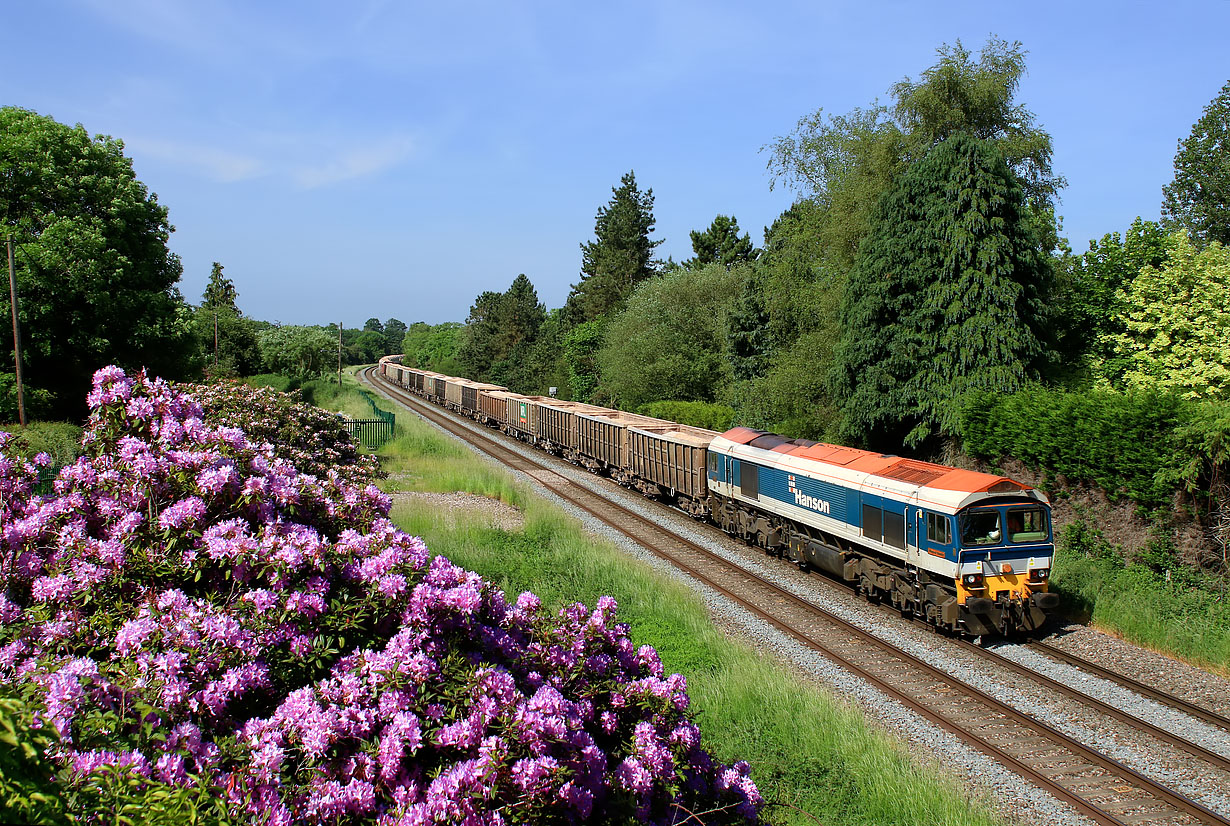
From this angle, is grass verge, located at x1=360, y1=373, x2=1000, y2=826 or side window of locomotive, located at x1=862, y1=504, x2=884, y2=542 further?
side window of locomotive, located at x1=862, y1=504, x2=884, y2=542

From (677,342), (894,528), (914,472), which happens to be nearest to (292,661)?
(894,528)

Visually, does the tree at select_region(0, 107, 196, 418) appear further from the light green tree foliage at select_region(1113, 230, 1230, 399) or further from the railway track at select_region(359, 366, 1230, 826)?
the light green tree foliage at select_region(1113, 230, 1230, 399)

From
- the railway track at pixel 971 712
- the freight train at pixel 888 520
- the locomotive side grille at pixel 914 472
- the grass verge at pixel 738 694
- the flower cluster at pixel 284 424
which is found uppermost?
the flower cluster at pixel 284 424

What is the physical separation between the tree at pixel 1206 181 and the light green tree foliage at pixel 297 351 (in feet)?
180

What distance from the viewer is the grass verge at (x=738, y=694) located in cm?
757

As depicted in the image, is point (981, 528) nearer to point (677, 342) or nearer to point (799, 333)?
point (799, 333)

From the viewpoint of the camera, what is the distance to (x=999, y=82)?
24.5m

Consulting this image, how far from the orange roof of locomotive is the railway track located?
2.77m

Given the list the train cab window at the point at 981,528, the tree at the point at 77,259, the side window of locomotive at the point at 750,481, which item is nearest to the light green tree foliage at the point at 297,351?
the tree at the point at 77,259

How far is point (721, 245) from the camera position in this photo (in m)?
67.1

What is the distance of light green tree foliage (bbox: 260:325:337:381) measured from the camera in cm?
5512

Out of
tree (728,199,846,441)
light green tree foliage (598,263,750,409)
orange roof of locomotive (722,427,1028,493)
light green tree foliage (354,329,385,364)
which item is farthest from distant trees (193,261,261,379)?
light green tree foliage (354,329,385,364)

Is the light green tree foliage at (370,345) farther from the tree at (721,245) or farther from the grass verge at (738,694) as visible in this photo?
the grass verge at (738,694)

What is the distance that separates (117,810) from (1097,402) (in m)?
18.2
